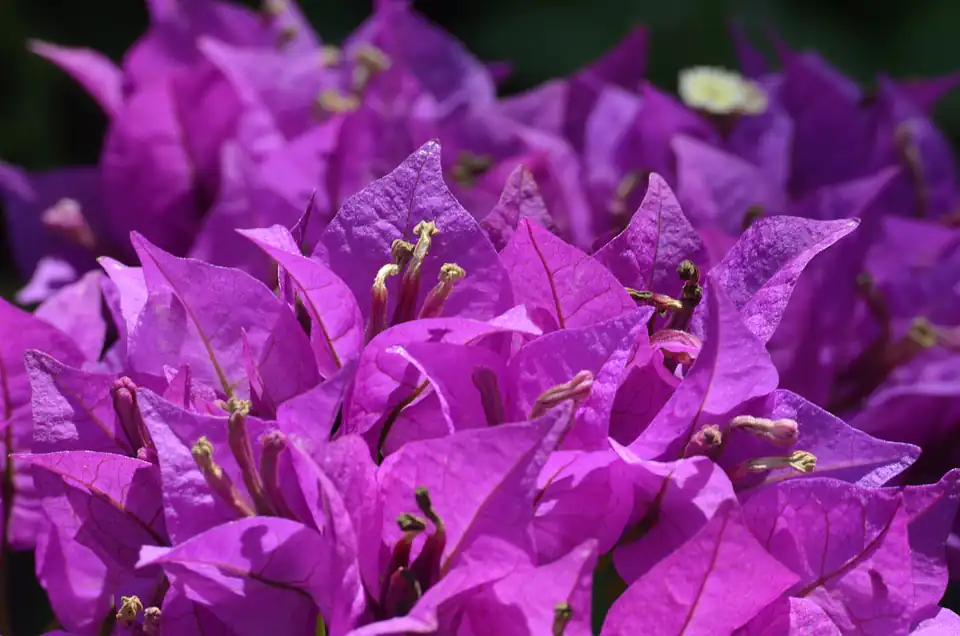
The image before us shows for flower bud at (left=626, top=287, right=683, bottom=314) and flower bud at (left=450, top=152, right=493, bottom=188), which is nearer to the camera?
flower bud at (left=626, top=287, right=683, bottom=314)

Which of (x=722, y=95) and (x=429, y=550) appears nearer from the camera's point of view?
(x=429, y=550)

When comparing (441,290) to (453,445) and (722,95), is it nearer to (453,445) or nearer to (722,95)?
(453,445)

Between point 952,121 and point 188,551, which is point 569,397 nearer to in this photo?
point 188,551

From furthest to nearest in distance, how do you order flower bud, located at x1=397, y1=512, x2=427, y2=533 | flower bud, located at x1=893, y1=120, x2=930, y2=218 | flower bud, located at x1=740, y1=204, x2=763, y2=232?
flower bud, located at x1=893, y1=120, x2=930, y2=218 → flower bud, located at x1=740, y1=204, x2=763, y2=232 → flower bud, located at x1=397, y1=512, x2=427, y2=533

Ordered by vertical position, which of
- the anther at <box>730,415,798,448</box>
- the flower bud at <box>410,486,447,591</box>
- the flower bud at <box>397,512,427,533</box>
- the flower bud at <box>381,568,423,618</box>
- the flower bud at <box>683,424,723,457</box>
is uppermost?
the anther at <box>730,415,798,448</box>

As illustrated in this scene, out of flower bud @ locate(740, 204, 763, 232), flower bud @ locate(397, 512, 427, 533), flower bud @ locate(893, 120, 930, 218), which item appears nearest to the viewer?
flower bud @ locate(397, 512, 427, 533)

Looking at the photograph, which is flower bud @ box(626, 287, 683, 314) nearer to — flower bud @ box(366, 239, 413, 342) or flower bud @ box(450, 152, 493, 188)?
flower bud @ box(366, 239, 413, 342)

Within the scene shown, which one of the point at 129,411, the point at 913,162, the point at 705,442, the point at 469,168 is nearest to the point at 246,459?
the point at 129,411

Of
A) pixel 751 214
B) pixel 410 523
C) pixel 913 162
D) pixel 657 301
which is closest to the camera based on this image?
pixel 410 523

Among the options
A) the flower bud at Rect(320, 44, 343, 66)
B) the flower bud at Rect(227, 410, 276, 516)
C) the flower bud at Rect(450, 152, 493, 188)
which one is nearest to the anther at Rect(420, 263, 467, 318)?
the flower bud at Rect(227, 410, 276, 516)

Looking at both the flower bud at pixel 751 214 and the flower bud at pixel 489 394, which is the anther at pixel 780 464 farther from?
the flower bud at pixel 751 214
